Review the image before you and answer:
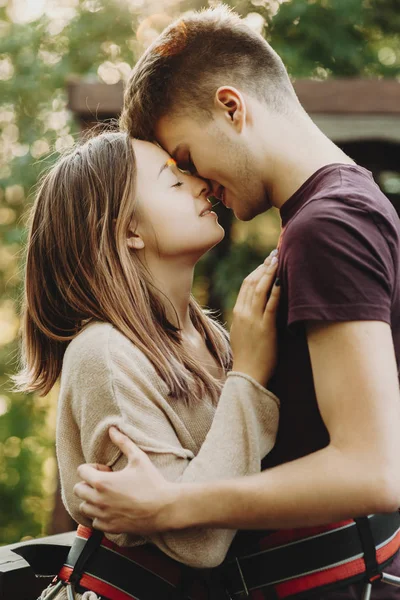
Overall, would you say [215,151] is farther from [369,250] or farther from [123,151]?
[369,250]

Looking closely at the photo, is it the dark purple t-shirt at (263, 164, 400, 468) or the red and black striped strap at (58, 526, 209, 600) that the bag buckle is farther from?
the red and black striped strap at (58, 526, 209, 600)

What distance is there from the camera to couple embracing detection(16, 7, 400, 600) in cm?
152

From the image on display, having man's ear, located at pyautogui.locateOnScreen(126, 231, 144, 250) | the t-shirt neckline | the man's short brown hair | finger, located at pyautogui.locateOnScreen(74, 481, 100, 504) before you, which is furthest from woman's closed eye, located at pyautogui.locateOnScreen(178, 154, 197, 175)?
finger, located at pyautogui.locateOnScreen(74, 481, 100, 504)

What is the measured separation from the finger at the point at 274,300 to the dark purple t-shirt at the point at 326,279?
2 cm

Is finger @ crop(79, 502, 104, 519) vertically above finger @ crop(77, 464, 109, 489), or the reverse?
finger @ crop(77, 464, 109, 489)

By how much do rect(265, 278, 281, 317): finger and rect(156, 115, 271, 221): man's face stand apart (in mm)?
392

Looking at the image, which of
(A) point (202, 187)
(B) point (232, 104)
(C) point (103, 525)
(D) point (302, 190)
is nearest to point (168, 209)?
(A) point (202, 187)

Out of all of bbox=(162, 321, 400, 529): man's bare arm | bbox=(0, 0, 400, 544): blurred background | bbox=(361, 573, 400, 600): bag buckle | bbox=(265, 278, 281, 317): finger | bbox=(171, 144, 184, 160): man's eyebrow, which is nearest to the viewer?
bbox=(162, 321, 400, 529): man's bare arm

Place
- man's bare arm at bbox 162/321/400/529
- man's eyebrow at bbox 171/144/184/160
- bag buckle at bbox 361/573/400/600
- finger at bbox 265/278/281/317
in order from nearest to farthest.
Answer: man's bare arm at bbox 162/321/400/529 < bag buckle at bbox 361/573/400/600 < finger at bbox 265/278/281/317 < man's eyebrow at bbox 171/144/184/160

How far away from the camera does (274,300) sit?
178 cm

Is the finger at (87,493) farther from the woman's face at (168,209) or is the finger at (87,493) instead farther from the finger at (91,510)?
the woman's face at (168,209)

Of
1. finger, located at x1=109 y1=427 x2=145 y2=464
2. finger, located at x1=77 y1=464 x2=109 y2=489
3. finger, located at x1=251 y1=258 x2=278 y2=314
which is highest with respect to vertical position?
finger, located at x1=251 y1=258 x2=278 y2=314

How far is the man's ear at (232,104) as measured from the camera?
79.0 inches

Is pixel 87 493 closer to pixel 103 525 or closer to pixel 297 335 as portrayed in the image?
pixel 103 525
